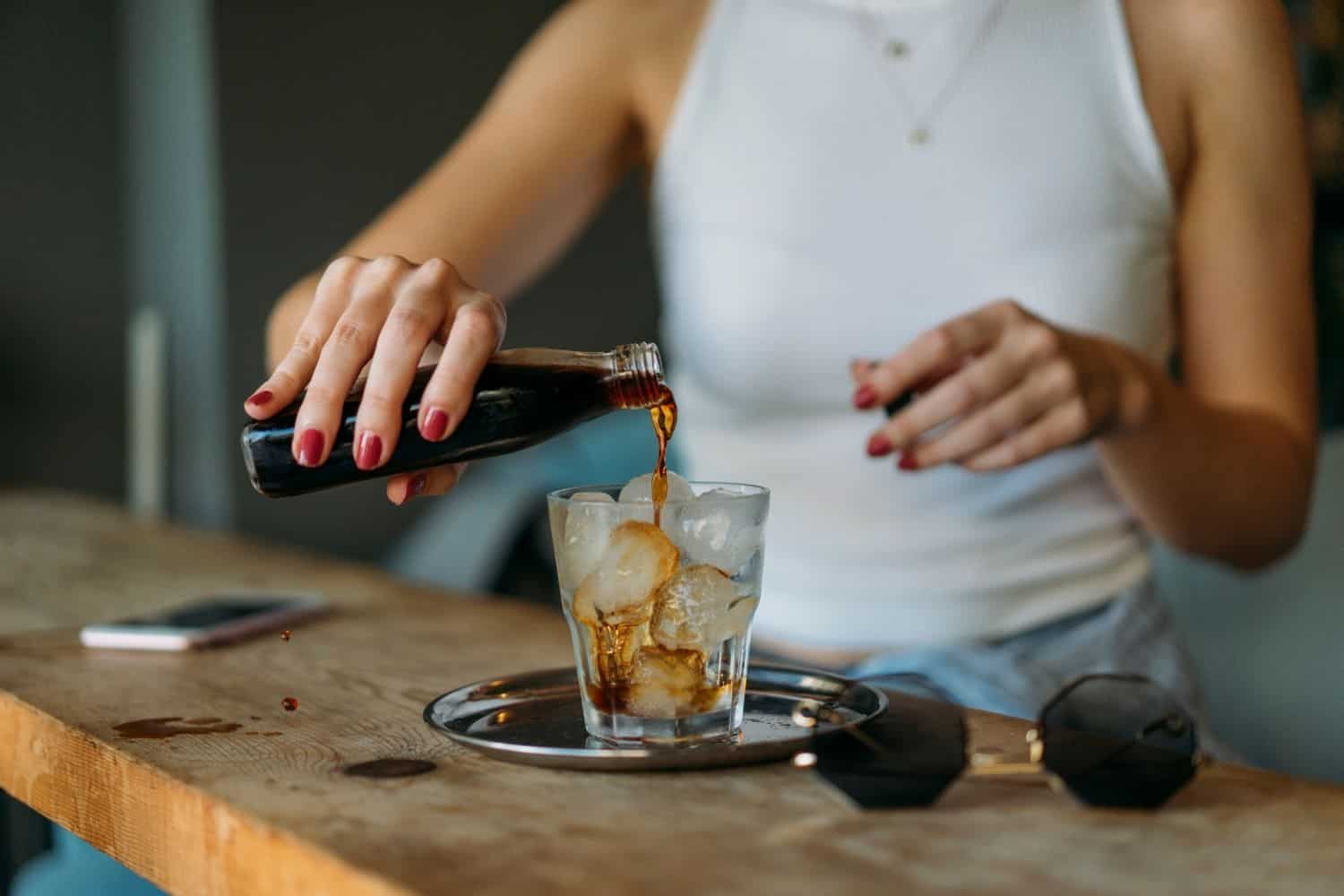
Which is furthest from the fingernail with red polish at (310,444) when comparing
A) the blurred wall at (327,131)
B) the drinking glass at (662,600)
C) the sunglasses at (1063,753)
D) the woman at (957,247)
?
the blurred wall at (327,131)

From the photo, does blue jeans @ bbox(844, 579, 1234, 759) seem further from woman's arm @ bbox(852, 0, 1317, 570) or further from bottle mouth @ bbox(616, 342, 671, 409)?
bottle mouth @ bbox(616, 342, 671, 409)

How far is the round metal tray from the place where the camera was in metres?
0.65

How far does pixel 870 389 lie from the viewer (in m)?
0.87

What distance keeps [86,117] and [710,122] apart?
2440mm

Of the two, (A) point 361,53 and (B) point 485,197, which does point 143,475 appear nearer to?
(A) point 361,53

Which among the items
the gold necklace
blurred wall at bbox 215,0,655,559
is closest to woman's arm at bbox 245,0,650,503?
the gold necklace

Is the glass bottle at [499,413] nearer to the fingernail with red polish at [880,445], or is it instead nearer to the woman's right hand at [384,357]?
the woman's right hand at [384,357]

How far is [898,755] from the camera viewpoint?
25.2 inches

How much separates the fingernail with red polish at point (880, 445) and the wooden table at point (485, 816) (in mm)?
197

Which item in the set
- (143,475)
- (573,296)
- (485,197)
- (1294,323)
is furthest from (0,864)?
(573,296)

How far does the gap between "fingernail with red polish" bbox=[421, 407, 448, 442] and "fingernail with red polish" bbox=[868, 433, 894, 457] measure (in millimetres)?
304

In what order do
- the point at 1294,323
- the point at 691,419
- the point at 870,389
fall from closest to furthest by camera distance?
the point at 870,389 < the point at 1294,323 < the point at 691,419

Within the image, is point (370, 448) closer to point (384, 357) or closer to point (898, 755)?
point (384, 357)

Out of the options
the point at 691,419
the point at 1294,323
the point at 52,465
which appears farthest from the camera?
the point at 52,465
